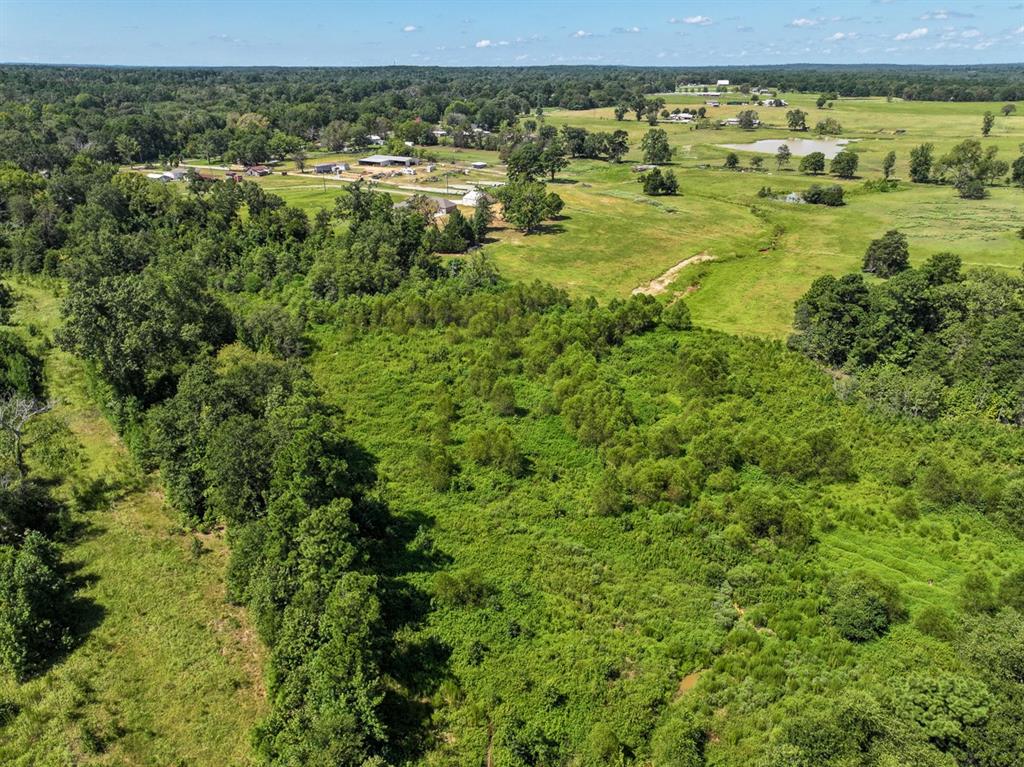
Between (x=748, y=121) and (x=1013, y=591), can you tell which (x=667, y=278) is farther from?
(x=748, y=121)

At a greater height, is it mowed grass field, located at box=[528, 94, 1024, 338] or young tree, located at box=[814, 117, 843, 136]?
young tree, located at box=[814, 117, 843, 136]

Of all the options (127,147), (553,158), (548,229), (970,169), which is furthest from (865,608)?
(127,147)

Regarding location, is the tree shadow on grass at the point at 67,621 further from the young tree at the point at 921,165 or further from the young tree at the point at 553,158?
the young tree at the point at 921,165

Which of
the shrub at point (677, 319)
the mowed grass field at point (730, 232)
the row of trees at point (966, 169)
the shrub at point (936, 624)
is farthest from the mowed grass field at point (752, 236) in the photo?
the shrub at point (936, 624)

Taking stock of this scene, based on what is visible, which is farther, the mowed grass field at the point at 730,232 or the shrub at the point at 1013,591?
the mowed grass field at the point at 730,232

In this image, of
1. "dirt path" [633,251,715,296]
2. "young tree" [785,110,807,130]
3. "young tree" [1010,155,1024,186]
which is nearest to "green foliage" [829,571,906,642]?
"dirt path" [633,251,715,296]

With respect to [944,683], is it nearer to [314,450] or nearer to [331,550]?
[331,550]

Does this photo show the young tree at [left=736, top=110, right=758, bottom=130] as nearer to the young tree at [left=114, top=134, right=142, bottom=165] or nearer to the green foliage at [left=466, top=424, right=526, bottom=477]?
the young tree at [left=114, top=134, right=142, bottom=165]
